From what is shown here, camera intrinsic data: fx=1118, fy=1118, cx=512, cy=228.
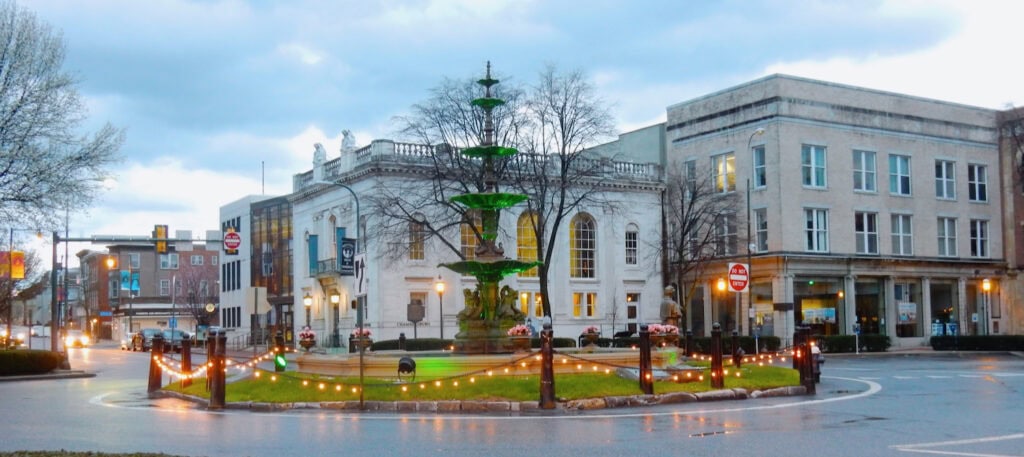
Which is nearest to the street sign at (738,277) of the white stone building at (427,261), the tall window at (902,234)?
the white stone building at (427,261)

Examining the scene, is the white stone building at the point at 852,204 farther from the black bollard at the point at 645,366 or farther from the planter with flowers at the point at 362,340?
the black bollard at the point at 645,366

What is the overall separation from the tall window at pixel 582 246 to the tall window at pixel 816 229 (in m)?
11.4

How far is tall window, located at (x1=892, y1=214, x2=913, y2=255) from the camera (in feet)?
202

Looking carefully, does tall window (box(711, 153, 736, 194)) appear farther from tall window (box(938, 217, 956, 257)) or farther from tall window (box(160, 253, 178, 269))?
tall window (box(160, 253, 178, 269))

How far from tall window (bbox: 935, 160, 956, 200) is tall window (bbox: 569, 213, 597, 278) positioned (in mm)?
19849

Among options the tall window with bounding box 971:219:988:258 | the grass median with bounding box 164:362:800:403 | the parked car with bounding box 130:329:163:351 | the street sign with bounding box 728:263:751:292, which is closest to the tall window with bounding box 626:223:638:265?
the tall window with bounding box 971:219:988:258

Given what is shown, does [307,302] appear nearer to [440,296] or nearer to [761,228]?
[440,296]

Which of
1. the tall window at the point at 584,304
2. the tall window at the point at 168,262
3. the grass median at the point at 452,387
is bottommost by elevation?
the grass median at the point at 452,387

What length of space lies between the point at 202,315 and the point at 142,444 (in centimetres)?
8688

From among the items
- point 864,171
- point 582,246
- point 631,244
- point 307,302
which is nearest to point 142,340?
point 307,302

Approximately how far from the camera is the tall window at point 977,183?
6512 centimetres

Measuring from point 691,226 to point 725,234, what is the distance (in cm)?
342

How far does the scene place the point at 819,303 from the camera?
2368 inches

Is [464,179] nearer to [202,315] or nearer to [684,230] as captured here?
[684,230]
